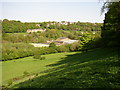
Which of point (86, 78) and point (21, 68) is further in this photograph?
point (21, 68)

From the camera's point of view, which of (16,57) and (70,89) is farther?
(16,57)

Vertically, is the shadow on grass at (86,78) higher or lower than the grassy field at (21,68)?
higher

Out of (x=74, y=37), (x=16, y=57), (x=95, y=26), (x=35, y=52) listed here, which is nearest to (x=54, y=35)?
(x=74, y=37)

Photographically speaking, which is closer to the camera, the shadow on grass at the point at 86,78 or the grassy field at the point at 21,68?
the shadow on grass at the point at 86,78

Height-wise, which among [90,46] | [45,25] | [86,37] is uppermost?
[45,25]

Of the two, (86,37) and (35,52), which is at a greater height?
(86,37)

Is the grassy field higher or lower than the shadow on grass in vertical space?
lower

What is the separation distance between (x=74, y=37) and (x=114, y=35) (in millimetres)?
109657

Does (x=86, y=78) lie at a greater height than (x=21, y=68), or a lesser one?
greater

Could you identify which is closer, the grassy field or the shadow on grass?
the shadow on grass

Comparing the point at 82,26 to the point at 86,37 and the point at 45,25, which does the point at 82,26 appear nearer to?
the point at 45,25

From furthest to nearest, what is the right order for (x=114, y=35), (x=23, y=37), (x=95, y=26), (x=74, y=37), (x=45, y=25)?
(x=45, y=25) < (x=95, y=26) < (x=74, y=37) < (x=23, y=37) < (x=114, y=35)

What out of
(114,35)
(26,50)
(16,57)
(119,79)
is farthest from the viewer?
(26,50)

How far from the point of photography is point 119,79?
8.84m
